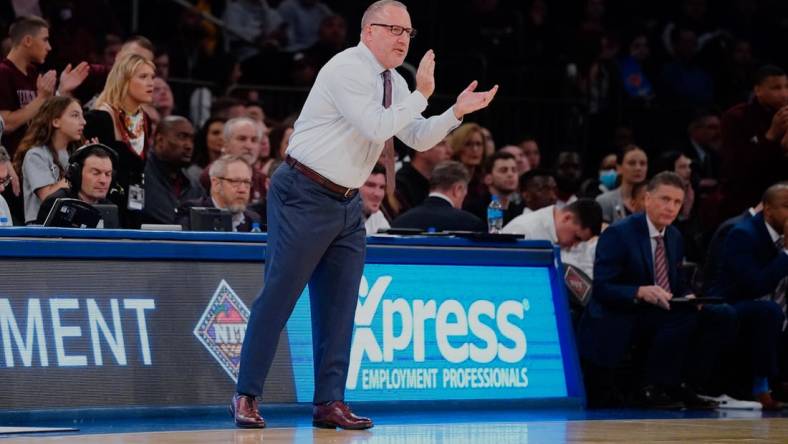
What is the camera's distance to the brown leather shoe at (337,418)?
7055mm

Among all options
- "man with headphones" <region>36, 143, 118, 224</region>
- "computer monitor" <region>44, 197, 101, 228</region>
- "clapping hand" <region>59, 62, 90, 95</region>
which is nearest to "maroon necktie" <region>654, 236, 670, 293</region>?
"man with headphones" <region>36, 143, 118, 224</region>

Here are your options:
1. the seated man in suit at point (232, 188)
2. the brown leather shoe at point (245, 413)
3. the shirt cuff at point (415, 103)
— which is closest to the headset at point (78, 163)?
the seated man in suit at point (232, 188)

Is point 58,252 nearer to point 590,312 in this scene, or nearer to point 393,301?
point 393,301

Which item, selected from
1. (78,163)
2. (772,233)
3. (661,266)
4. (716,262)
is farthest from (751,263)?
(78,163)

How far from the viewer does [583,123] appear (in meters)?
15.8

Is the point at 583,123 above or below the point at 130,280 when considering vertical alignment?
above

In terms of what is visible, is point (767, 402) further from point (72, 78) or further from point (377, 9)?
point (72, 78)

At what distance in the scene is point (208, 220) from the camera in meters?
8.55

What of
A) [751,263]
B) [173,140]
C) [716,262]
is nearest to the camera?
[751,263]

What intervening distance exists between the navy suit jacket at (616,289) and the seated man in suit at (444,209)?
1.07m

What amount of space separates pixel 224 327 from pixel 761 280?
4.05m

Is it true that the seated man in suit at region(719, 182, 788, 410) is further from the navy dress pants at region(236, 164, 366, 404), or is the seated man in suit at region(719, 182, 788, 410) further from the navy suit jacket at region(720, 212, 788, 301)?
the navy dress pants at region(236, 164, 366, 404)

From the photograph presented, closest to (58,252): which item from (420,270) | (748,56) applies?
(420,270)

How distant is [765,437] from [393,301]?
2.36 metres
